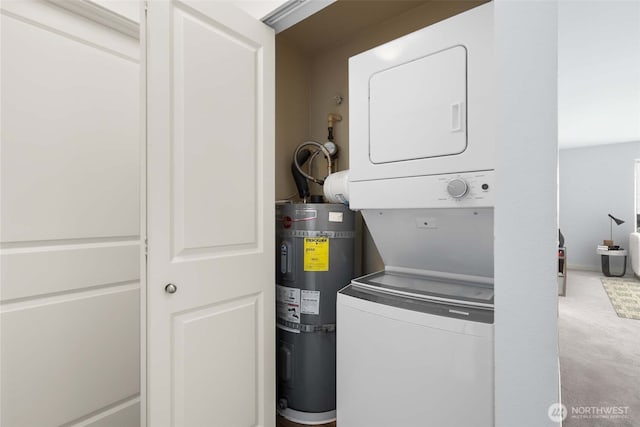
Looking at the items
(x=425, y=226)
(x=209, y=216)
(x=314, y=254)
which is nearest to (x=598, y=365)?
(x=425, y=226)

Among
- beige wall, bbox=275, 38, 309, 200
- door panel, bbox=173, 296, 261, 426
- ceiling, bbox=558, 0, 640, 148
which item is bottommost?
door panel, bbox=173, 296, 261, 426

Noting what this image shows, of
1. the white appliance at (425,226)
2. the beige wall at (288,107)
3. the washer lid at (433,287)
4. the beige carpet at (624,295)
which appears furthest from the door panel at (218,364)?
the beige carpet at (624,295)

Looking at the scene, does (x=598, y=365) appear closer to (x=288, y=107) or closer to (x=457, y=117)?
(x=457, y=117)

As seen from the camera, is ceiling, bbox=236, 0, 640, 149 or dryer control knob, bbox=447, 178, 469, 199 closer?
dryer control knob, bbox=447, 178, 469, 199

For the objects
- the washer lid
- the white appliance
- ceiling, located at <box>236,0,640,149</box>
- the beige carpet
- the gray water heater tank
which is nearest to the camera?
the white appliance

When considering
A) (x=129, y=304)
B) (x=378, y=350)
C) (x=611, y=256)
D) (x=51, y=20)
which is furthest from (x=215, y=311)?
(x=611, y=256)

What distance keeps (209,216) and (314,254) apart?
0.70m

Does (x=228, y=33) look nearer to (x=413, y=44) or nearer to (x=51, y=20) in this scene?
(x=51, y=20)

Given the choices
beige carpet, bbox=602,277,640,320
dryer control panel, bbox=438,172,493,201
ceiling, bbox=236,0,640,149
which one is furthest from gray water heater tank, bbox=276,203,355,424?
beige carpet, bbox=602,277,640,320

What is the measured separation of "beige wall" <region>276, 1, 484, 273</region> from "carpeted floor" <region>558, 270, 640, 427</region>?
1567 millimetres

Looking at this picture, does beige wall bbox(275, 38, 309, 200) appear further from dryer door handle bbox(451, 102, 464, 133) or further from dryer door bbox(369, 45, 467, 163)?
dryer door handle bbox(451, 102, 464, 133)

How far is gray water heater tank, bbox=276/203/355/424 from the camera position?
1.81 m

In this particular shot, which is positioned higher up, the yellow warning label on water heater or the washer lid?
the yellow warning label on water heater

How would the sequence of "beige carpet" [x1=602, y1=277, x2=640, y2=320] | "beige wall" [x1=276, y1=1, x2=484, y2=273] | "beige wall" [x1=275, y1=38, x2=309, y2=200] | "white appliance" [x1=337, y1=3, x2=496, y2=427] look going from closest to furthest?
"white appliance" [x1=337, y1=3, x2=496, y2=427], "beige wall" [x1=276, y1=1, x2=484, y2=273], "beige wall" [x1=275, y1=38, x2=309, y2=200], "beige carpet" [x1=602, y1=277, x2=640, y2=320]
